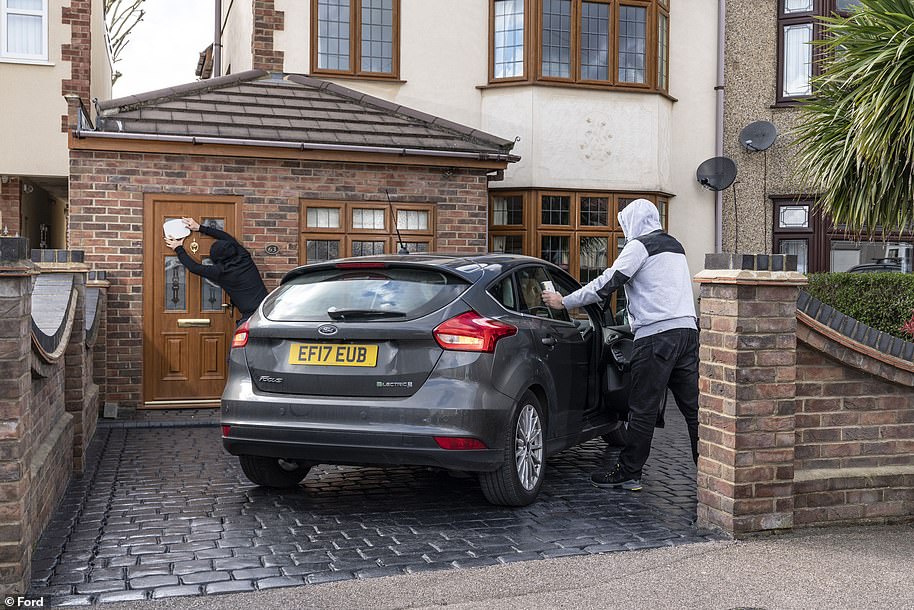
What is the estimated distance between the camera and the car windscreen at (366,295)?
573cm

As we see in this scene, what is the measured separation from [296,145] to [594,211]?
5.16m

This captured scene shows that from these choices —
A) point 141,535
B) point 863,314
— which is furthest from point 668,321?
point 863,314

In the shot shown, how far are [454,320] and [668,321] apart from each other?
1.57 metres

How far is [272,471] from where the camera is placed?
21.1 feet

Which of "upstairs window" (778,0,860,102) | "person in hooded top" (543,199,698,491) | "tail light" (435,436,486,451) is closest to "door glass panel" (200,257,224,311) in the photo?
"person in hooded top" (543,199,698,491)

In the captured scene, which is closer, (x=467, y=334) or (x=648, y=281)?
(x=467, y=334)

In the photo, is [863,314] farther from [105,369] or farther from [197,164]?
[105,369]

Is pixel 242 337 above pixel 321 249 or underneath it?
underneath

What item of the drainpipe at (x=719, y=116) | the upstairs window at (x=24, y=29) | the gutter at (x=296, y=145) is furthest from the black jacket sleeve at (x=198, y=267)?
the drainpipe at (x=719, y=116)

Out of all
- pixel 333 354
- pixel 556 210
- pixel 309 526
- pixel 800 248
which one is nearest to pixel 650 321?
pixel 333 354

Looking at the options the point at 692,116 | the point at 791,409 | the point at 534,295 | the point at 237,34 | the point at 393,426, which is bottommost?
the point at 393,426

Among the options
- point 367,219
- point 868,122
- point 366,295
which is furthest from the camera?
point 367,219

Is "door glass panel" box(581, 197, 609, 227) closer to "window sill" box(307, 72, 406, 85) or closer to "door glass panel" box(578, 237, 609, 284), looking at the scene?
"door glass panel" box(578, 237, 609, 284)

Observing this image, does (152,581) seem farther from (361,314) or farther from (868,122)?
(868,122)
